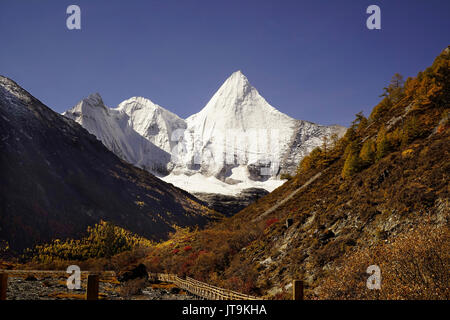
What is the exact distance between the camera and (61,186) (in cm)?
8319

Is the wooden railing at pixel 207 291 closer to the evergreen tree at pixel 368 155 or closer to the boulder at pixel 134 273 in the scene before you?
the boulder at pixel 134 273

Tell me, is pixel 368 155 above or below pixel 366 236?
above

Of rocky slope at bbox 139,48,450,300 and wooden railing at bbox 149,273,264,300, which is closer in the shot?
rocky slope at bbox 139,48,450,300

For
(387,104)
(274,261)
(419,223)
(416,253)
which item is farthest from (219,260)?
(387,104)

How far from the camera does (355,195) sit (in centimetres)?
2738

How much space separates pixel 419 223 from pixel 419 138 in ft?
52.7

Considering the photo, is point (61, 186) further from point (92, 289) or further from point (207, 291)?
point (92, 289)

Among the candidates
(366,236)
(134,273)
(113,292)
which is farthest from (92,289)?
(134,273)

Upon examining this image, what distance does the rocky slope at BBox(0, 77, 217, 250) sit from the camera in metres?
69.8

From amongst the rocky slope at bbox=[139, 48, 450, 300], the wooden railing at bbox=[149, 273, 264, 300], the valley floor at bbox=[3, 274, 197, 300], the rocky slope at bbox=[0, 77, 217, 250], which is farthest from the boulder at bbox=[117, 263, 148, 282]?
the rocky slope at bbox=[0, 77, 217, 250]

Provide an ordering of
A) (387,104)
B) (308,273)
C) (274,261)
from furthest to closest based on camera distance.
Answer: (387,104)
(274,261)
(308,273)

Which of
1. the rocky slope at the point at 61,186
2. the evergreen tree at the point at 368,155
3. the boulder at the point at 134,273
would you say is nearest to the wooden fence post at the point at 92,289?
the evergreen tree at the point at 368,155

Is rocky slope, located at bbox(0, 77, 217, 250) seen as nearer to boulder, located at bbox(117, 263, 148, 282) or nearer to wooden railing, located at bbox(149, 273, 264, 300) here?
boulder, located at bbox(117, 263, 148, 282)

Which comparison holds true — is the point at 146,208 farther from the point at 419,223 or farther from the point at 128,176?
the point at 419,223
